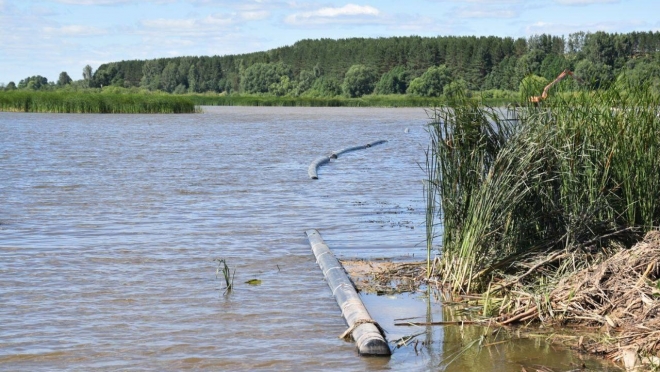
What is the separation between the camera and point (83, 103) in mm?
58062

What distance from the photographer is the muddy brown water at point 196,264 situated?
6.96 metres

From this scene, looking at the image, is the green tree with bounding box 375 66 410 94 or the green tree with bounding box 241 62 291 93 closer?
the green tree with bounding box 375 66 410 94

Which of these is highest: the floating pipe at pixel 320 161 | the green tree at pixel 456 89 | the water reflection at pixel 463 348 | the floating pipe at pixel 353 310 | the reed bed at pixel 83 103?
the green tree at pixel 456 89

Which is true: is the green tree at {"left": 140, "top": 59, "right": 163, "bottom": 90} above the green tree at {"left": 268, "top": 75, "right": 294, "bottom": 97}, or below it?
above

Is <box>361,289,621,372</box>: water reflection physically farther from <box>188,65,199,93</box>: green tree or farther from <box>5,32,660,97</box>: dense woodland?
<box>188,65,199,93</box>: green tree

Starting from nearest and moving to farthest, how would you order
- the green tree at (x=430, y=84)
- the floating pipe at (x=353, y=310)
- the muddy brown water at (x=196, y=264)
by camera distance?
the floating pipe at (x=353, y=310), the muddy brown water at (x=196, y=264), the green tree at (x=430, y=84)

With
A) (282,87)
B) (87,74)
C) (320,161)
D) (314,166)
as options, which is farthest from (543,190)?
(87,74)

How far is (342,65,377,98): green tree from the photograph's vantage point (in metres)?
145

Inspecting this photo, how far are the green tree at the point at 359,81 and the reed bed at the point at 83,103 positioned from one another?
84.0 metres

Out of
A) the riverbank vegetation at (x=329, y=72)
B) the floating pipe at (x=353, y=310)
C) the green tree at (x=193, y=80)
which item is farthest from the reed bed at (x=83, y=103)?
the green tree at (x=193, y=80)

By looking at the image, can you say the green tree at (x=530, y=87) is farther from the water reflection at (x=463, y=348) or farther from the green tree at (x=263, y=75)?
the green tree at (x=263, y=75)

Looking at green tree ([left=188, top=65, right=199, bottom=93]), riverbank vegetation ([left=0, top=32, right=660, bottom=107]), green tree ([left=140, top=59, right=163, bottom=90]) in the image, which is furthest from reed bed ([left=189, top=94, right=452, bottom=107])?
green tree ([left=140, top=59, right=163, bottom=90])

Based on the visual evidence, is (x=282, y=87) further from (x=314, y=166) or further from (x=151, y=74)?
(x=314, y=166)

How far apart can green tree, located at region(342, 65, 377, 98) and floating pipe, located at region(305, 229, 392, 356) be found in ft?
442
